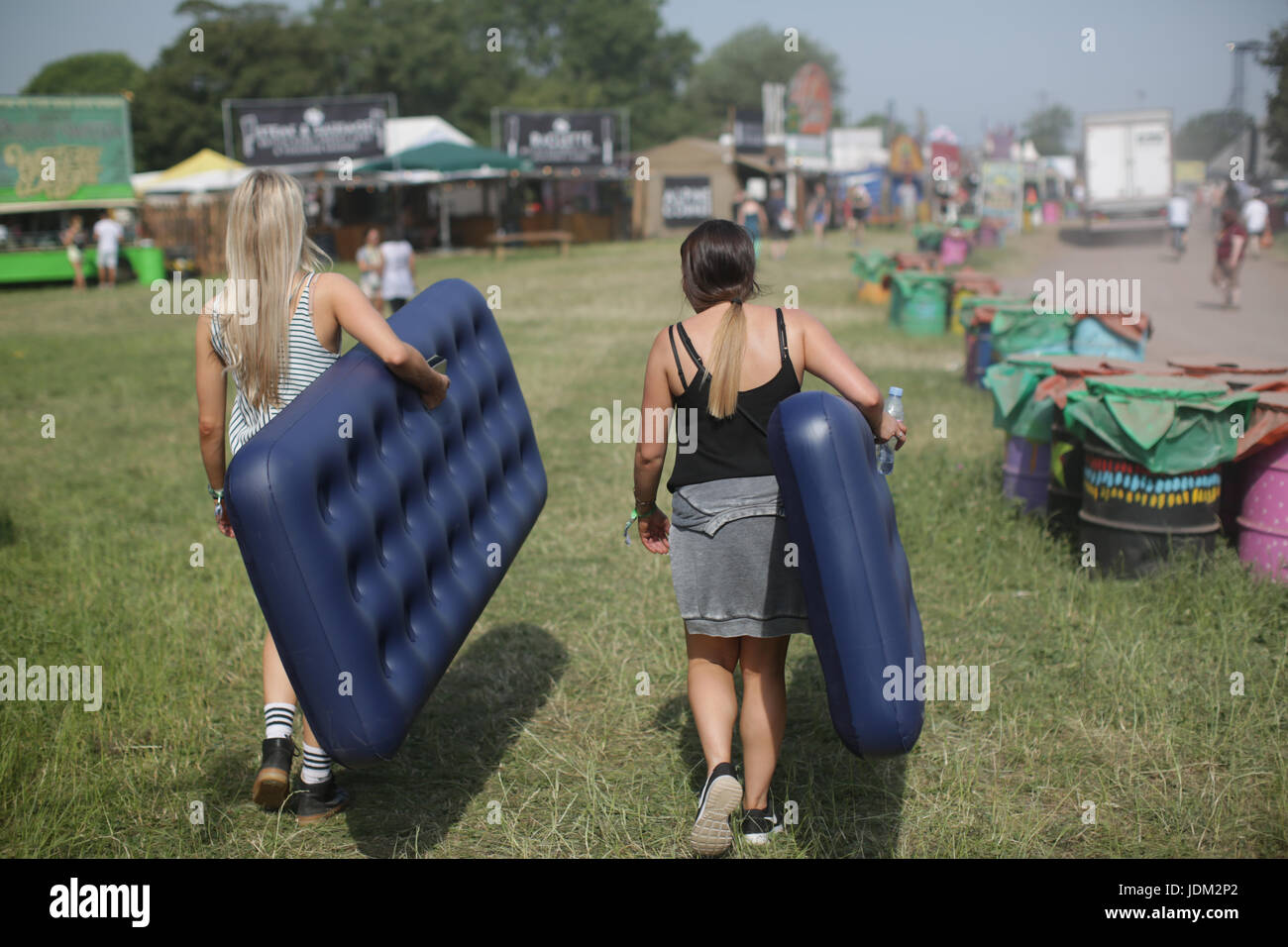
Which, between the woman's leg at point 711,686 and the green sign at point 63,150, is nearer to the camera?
the woman's leg at point 711,686

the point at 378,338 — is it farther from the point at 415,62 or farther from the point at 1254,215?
the point at 415,62

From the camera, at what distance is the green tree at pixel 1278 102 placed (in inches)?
671

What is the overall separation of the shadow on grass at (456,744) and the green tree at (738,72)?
9019 centimetres

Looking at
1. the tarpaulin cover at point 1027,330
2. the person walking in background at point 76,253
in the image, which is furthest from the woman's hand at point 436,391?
the person walking in background at point 76,253

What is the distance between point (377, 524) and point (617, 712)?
163cm

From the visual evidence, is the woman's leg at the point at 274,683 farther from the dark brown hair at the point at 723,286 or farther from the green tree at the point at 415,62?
the green tree at the point at 415,62

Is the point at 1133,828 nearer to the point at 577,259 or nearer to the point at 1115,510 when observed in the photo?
the point at 1115,510

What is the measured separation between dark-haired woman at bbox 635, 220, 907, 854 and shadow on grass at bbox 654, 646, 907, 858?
15.8 inches

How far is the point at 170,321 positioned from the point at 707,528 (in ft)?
56.8

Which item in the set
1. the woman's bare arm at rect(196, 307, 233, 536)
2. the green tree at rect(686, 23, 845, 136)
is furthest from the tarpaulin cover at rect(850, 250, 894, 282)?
the green tree at rect(686, 23, 845, 136)

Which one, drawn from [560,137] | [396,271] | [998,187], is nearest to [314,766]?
[396,271]

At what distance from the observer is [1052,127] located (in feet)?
531

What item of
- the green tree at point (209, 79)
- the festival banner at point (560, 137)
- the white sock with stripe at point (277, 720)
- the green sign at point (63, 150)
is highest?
the green tree at point (209, 79)

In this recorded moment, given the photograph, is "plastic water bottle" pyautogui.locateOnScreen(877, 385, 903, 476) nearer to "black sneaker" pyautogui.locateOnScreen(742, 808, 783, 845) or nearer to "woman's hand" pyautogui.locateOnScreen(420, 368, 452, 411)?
"black sneaker" pyautogui.locateOnScreen(742, 808, 783, 845)
